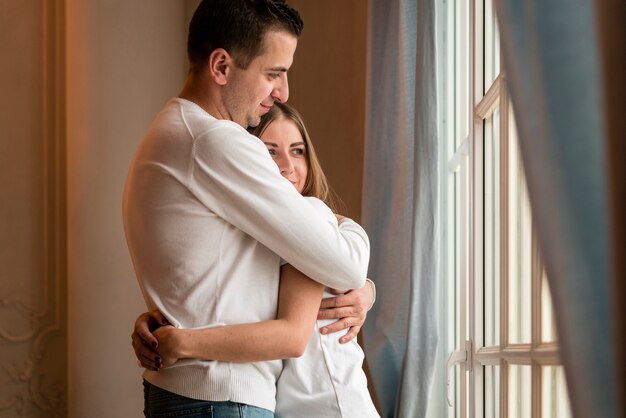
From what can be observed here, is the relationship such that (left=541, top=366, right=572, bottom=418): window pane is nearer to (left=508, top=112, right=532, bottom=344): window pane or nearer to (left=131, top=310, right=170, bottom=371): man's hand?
(left=508, top=112, right=532, bottom=344): window pane

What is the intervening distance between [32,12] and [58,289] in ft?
4.08

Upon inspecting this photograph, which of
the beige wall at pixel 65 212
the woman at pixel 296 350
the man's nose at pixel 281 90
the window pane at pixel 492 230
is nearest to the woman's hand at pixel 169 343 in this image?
the woman at pixel 296 350

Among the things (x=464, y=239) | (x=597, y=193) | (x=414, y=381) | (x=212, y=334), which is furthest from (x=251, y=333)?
(x=464, y=239)

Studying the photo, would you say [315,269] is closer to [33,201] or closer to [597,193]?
[597,193]

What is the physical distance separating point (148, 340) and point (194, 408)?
15 cm

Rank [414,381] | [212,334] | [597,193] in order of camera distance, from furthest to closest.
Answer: [414,381], [212,334], [597,193]

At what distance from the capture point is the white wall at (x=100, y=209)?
4.04m

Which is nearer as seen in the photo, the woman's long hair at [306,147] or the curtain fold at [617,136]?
the curtain fold at [617,136]

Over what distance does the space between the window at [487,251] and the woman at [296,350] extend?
360 mm

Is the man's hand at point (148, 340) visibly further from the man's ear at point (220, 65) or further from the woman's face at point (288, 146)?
the woman's face at point (288, 146)

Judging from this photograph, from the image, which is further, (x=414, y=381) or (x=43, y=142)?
(x=43, y=142)

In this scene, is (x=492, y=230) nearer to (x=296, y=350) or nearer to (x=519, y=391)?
(x=519, y=391)

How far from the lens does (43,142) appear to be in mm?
4062

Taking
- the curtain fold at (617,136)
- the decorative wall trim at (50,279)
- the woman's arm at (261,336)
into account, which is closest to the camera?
the curtain fold at (617,136)
